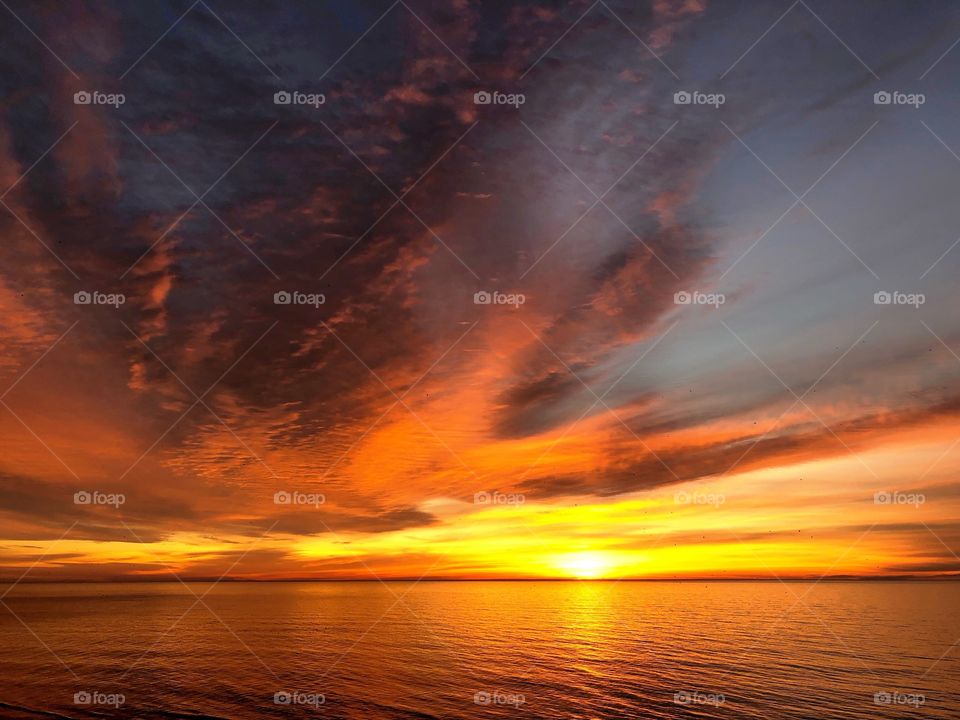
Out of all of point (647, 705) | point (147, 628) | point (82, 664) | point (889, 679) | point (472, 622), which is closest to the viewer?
point (647, 705)

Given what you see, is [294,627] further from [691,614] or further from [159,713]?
[691,614]

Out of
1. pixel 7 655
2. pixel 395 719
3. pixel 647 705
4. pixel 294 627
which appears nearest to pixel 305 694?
pixel 395 719

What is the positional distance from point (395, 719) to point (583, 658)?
2395cm

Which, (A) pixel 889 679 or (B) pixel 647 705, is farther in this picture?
(A) pixel 889 679

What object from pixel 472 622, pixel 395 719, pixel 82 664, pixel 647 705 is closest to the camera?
pixel 395 719

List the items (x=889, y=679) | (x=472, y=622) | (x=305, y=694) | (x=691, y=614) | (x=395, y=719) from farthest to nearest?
1. (x=691, y=614)
2. (x=472, y=622)
3. (x=889, y=679)
4. (x=305, y=694)
5. (x=395, y=719)

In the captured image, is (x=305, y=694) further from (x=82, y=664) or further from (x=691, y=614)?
(x=691, y=614)

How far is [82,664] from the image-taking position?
1870 inches

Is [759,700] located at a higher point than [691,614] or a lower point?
lower

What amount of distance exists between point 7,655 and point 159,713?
95.2 ft

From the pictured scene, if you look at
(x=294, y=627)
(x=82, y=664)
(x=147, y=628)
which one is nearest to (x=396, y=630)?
(x=294, y=627)

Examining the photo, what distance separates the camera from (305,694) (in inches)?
1487

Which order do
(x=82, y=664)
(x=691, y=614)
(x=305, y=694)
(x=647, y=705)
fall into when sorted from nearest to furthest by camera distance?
(x=647, y=705) < (x=305, y=694) < (x=82, y=664) < (x=691, y=614)

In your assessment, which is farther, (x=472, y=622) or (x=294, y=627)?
(x=472, y=622)
